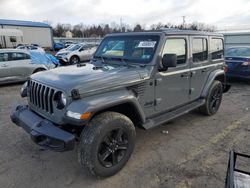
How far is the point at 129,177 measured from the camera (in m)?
2.91

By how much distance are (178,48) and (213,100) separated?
2.00 metres

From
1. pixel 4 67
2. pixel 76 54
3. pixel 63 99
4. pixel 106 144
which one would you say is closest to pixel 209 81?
pixel 106 144

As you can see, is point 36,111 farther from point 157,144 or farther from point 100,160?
point 157,144

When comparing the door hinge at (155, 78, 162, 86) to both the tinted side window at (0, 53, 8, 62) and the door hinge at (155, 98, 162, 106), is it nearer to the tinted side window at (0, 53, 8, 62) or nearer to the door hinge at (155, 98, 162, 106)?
the door hinge at (155, 98, 162, 106)

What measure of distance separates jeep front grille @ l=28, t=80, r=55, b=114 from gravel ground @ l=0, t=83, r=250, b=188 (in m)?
0.93

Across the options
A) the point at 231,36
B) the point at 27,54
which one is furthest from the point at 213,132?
the point at 231,36

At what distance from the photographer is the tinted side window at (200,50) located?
4.27m

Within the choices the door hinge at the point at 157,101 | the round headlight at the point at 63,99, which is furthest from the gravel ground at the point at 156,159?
the round headlight at the point at 63,99

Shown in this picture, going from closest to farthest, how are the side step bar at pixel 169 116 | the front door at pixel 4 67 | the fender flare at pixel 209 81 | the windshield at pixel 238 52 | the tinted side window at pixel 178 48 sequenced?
the side step bar at pixel 169 116 < the tinted side window at pixel 178 48 < the fender flare at pixel 209 81 < the front door at pixel 4 67 < the windshield at pixel 238 52

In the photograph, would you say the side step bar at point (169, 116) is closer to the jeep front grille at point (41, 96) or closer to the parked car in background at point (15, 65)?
the jeep front grille at point (41, 96)

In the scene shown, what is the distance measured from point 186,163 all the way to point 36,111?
7.95 ft

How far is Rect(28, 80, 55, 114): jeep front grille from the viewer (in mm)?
2811

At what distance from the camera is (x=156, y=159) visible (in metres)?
3.33

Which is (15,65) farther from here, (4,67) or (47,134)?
(47,134)
